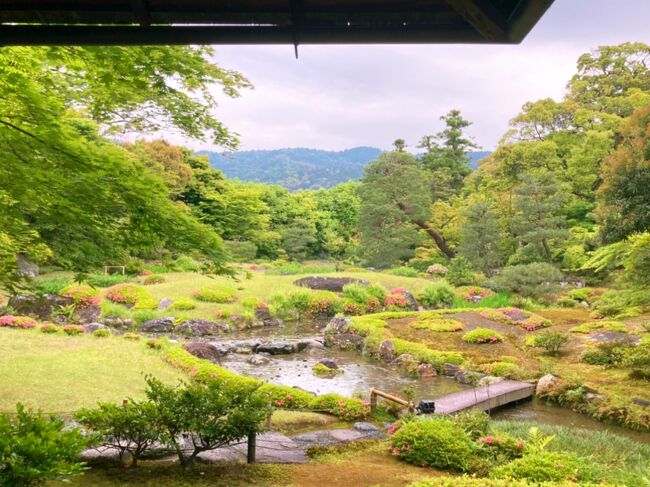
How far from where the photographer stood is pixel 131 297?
Answer: 1747cm

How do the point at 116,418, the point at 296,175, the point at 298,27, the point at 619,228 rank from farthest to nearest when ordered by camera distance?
1. the point at 296,175
2. the point at 619,228
3. the point at 116,418
4. the point at 298,27

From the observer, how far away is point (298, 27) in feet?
9.01

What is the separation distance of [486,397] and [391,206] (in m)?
17.5

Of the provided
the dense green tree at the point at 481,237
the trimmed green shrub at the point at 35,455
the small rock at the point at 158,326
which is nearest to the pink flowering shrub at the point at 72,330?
the small rock at the point at 158,326

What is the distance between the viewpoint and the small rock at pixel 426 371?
12023 mm

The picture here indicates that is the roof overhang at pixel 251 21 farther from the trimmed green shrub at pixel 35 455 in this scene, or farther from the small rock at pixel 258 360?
the small rock at pixel 258 360

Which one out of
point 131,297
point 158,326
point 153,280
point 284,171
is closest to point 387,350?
point 158,326

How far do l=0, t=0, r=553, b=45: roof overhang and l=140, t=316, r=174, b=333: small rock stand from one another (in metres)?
13.7

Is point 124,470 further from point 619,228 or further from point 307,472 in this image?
point 619,228

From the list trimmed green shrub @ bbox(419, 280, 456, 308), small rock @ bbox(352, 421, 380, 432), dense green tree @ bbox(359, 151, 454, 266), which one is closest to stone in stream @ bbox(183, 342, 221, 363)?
small rock @ bbox(352, 421, 380, 432)

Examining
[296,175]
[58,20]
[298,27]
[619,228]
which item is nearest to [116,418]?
[58,20]

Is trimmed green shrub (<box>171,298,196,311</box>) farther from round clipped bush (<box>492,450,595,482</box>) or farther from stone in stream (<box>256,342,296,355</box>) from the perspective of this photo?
round clipped bush (<box>492,450,595,482</box>)

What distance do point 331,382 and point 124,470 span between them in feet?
22.3

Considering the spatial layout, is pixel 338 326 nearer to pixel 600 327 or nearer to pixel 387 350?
pixel 387 350
